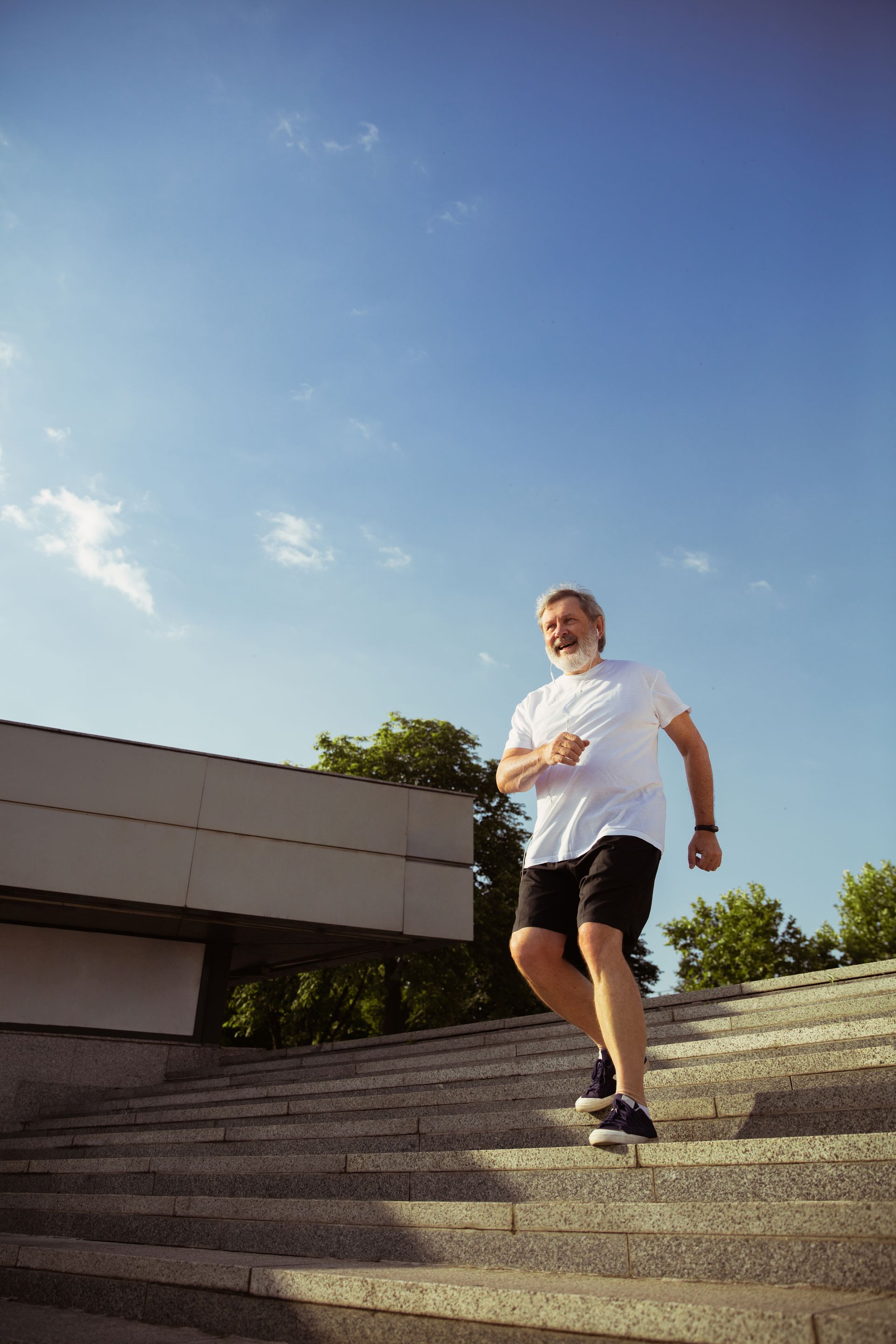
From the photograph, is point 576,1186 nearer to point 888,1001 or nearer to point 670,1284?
point 670,1284

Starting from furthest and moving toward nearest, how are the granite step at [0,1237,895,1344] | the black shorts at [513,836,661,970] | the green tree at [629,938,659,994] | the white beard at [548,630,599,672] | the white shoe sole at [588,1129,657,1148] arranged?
the green tree at [629,938,659,994] < the white beard at [548,630,599,672] < the black shorts at [513,836,661,970] < the white shoe sole at [588,1129,657,1148] < the granite step at [0,1237,895,1344]

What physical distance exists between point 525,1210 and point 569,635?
2.14 metres

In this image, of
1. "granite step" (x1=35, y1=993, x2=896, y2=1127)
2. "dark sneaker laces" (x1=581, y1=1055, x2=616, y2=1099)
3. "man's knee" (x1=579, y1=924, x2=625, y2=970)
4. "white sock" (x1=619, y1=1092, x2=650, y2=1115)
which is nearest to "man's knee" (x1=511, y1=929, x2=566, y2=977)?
Answer: "man's knee" (x1=579, y1=924, x2=625, y2=970)

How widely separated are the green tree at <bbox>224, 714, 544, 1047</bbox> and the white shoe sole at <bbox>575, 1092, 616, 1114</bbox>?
18.1 metres

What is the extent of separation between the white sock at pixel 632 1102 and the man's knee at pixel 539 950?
54 centimetres

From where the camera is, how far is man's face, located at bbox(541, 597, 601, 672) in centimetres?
406

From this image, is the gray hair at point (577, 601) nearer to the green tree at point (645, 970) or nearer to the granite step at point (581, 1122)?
the granite step at point (581, 1122)

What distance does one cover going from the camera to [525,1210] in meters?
2.95

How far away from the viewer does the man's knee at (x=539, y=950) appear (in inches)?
140

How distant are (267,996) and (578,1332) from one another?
22.3m

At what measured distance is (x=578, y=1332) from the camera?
2.08 m

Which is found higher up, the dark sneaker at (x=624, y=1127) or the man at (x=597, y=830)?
the man at (x=597, y=830)

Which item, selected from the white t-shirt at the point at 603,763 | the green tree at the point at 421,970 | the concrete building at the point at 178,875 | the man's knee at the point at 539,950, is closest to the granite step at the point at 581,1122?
the man's knee at the point at 539,950

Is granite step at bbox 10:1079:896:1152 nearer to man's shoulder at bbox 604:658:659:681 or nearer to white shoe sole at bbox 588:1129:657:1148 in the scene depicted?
white shoe sole at bbox 588:1129:657:1148
